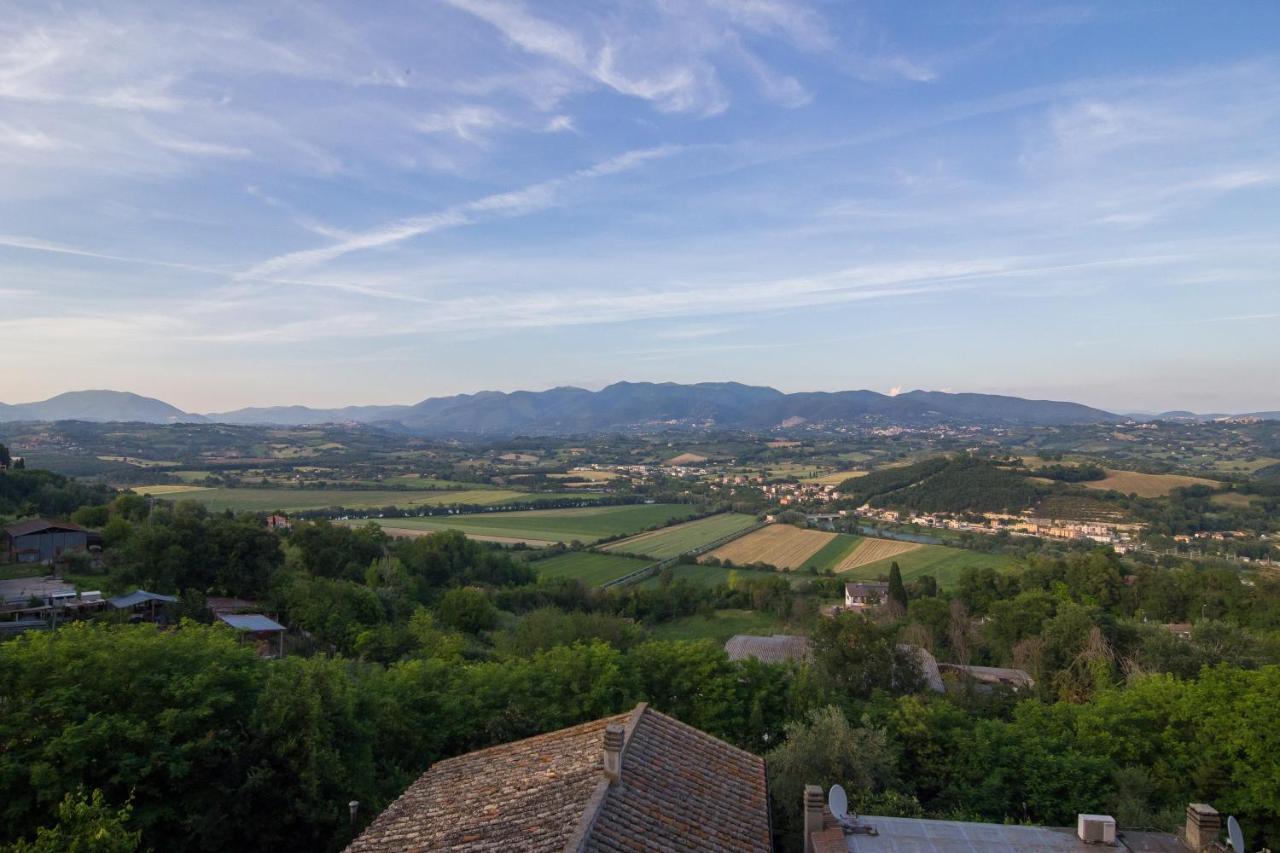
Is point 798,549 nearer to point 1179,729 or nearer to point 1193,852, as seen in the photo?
point 1179,729

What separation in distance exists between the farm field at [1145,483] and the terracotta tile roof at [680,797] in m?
87.7

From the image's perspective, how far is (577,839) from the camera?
705 centimetres

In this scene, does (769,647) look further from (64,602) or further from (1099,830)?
(64,602)

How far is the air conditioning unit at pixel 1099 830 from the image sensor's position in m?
9.28

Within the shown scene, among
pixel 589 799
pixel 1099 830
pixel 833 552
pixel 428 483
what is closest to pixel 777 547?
pixel 833 552

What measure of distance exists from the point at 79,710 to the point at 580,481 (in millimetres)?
101561

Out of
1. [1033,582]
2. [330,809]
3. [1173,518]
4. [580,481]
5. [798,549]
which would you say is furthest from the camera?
[580,481]

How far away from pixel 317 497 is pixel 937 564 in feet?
210

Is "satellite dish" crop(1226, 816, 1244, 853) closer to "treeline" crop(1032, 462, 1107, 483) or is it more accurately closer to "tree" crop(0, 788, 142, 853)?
"tree" crop(0, 788, 142, 853)

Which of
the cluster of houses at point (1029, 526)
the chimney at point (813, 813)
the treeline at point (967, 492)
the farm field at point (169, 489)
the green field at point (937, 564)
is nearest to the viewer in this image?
the chimney at point (813, 813)

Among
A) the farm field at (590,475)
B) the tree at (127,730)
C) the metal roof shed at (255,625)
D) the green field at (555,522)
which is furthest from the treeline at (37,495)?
the farm field at (590,475)

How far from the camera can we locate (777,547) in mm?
66000

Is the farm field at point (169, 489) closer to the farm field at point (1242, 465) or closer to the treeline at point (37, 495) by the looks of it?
the treeline at point (37, 495)

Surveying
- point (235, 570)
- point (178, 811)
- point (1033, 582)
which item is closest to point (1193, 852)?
point (178, 811)
